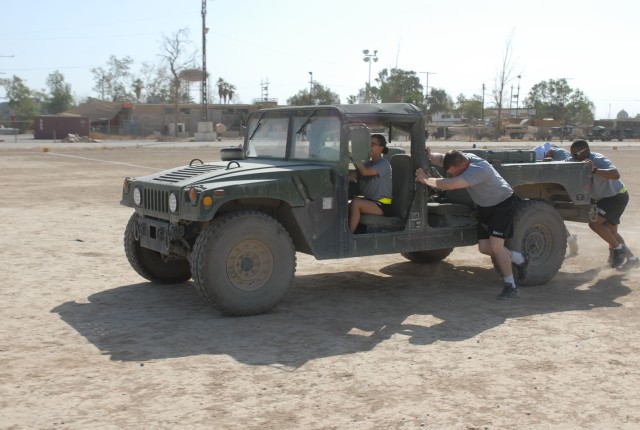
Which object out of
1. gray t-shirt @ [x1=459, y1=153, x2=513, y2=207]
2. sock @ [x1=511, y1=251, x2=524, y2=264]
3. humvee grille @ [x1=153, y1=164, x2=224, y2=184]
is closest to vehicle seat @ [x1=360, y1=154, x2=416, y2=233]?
gray t-shirt @ [x1=459, y1=153, x2=513, y2=207]

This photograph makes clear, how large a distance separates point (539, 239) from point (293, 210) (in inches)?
121

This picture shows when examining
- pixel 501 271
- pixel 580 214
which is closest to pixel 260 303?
pixel 501 271

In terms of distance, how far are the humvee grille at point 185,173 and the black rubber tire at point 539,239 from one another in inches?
130

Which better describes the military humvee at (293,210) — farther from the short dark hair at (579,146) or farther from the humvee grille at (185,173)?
the short dark hair at (579,146)

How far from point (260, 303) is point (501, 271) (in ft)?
8.65

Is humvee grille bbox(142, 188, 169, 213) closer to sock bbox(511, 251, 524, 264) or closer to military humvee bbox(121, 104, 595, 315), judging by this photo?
military humvee bbox(121, 104, 595, 315)

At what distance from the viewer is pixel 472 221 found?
28.1ft

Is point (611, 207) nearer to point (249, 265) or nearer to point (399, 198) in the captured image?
point (399, 198)

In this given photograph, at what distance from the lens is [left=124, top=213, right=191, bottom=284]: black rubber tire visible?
8344 millimetres

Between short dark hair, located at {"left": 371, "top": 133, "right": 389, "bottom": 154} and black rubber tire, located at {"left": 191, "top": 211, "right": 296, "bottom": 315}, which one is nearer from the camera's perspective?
black rubber tire, located at {"left": 191, "top": 211, "right": 296, "bottom": 315}

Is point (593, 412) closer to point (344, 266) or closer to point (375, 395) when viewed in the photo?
point (375, 395)

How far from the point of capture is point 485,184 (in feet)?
26.6

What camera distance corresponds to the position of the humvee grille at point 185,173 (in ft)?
24.5

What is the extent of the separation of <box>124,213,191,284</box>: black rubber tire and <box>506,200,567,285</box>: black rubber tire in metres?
3.55
